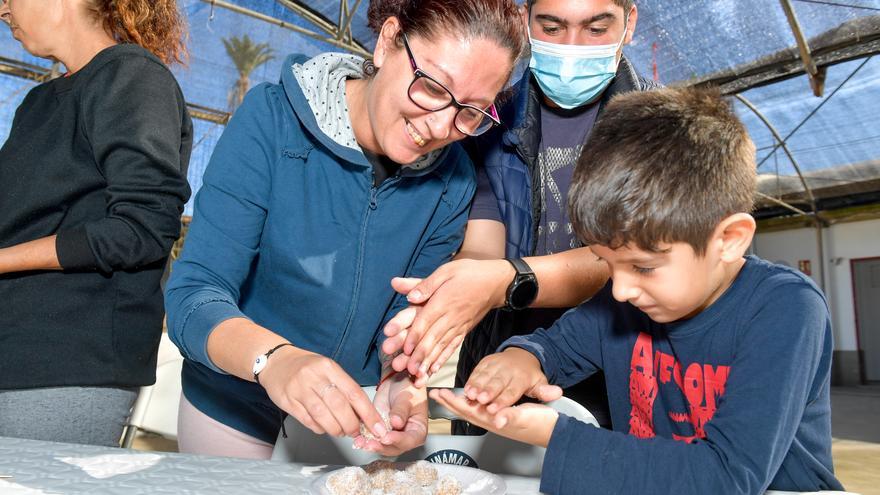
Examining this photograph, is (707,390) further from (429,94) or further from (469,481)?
(429,94)

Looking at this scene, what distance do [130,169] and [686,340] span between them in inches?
40.9

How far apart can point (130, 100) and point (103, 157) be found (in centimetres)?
12

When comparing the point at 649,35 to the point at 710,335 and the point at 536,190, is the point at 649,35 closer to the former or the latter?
the point at 536,190

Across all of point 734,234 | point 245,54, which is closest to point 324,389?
point 734,234

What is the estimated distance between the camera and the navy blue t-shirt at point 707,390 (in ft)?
3.19

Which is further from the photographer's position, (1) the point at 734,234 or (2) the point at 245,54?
(2) the point at 245,54

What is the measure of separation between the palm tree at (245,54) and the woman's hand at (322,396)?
25.4ft

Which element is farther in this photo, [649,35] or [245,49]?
[245,49]

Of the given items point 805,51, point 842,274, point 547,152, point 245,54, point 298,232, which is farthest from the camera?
point 842,274

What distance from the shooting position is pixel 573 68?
1.75 meters

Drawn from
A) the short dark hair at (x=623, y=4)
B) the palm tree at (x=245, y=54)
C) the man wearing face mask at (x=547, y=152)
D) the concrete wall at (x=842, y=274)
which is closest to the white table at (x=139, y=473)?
the man wearing face mask at (x=547, y=152)

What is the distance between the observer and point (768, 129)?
29.7 ft

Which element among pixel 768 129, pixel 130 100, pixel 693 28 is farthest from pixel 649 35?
pixel 130 100

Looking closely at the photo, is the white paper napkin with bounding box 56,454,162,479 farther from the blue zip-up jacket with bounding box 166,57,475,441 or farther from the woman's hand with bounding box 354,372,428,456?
the woman's hand with bounding box 354,372,428,456
